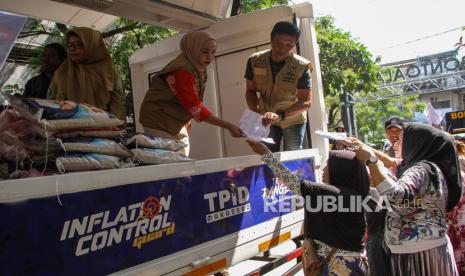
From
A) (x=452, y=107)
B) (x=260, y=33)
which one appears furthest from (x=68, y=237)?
(x=452, y=107)

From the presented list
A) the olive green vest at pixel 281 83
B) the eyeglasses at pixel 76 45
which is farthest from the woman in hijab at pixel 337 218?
the eyeglasses at pixel 76 45

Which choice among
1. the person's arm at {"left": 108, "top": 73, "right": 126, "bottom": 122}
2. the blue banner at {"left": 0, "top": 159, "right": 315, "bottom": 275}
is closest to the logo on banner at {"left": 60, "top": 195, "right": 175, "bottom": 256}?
the blue banner at {"left": 0, "top": 159, "right": 315, "bottom": 275}

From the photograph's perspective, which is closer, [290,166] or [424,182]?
[424,182]

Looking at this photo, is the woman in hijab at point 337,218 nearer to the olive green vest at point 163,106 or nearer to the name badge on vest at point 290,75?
the olive green vest at point 163,106

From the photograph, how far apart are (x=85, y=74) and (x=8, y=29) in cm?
158

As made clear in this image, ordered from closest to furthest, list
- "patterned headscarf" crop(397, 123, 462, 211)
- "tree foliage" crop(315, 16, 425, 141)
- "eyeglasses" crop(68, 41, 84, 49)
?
"patterned headscarf" crop(397, 123, 462, 211) → "eyeglasses" crop(68, 41, 84, 49) → "tree foliage" crop(315, 16, 425, 141)

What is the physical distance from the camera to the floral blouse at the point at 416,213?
2.39 meters

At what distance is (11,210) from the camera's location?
138 centimetres

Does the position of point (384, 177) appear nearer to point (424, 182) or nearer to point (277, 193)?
point (424, 182)

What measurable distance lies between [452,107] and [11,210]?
36.9 metres

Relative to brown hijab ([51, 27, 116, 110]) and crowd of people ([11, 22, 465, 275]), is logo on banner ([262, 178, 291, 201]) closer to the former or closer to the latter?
crowd of people ([11, 22, 465, 275])

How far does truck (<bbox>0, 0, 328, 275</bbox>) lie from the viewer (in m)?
1.45

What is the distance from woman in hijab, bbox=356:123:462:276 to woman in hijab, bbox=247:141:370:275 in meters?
0.19

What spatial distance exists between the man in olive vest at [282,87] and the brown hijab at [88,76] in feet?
4.21
